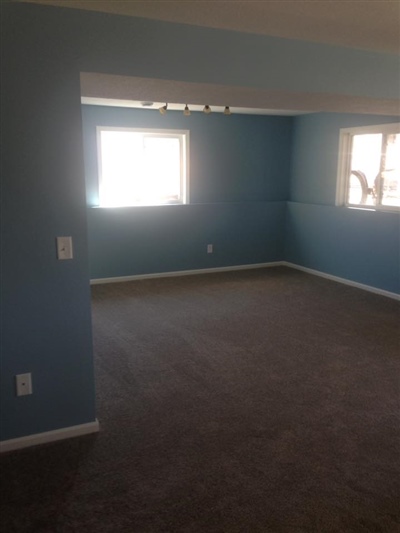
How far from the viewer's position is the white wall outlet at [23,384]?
2.44m

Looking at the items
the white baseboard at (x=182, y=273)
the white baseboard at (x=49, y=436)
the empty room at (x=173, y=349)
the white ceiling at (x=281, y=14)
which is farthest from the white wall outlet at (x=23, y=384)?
the white baseboard at (x=182, y=273)

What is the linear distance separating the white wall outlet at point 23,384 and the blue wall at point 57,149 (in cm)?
3

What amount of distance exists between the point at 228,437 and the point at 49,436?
1021mm

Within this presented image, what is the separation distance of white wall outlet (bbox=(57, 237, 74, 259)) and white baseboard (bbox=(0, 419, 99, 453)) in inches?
39.7

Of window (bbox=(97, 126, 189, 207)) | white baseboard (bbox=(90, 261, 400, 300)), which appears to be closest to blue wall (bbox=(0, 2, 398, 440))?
white baseboard (bbox=(90, 261, 400, 300))

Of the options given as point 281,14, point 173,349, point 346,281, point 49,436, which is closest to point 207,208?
point 346,281

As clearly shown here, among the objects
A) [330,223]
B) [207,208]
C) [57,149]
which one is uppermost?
[57,149]

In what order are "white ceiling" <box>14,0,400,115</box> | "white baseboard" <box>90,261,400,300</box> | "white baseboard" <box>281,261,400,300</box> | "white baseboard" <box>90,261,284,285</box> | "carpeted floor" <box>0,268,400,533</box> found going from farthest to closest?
"white baseboard" <box>90,261,284,285</box> < "white baseboard" <box>90,261,400,300</box> < "white baseboard" <box>281,261,400,300</box> < "white ceiling" <box>14,0,400,115</box> < "carpeted floor" <box>0,268,400,533</box>

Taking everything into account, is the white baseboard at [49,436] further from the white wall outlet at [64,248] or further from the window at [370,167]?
the window at [370,167]

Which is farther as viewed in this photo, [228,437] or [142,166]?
[142,166]

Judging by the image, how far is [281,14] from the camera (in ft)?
7.57

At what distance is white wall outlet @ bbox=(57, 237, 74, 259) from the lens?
2.41m

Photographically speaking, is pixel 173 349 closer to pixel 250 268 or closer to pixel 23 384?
pixel 23 384

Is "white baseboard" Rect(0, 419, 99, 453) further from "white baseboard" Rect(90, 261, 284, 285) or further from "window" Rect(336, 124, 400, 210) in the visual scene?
"window" Rect(336, 124, 400, 210)
